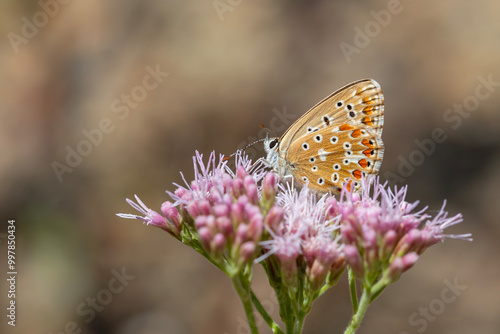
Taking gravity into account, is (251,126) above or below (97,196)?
below

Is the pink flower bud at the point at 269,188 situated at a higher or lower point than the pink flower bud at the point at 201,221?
lower

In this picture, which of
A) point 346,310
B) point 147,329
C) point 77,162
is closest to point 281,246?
point 346,310

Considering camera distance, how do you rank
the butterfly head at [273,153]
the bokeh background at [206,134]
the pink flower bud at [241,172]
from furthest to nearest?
the bokeh background at [206,134] → the butterfly head at [273,153] → the pink flower bud at [241,172]

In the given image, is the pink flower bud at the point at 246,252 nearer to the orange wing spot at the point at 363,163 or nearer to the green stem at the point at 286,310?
the green stem at the point at 286,310

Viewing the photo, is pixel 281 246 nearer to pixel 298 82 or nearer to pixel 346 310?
pixel 346 310

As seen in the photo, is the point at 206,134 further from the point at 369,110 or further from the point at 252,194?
the point at 252,194

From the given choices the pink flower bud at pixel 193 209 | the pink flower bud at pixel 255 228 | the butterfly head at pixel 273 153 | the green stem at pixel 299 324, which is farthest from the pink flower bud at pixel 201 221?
the butterfly head at pixel 273 153

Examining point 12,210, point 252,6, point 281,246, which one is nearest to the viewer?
point 281,246
